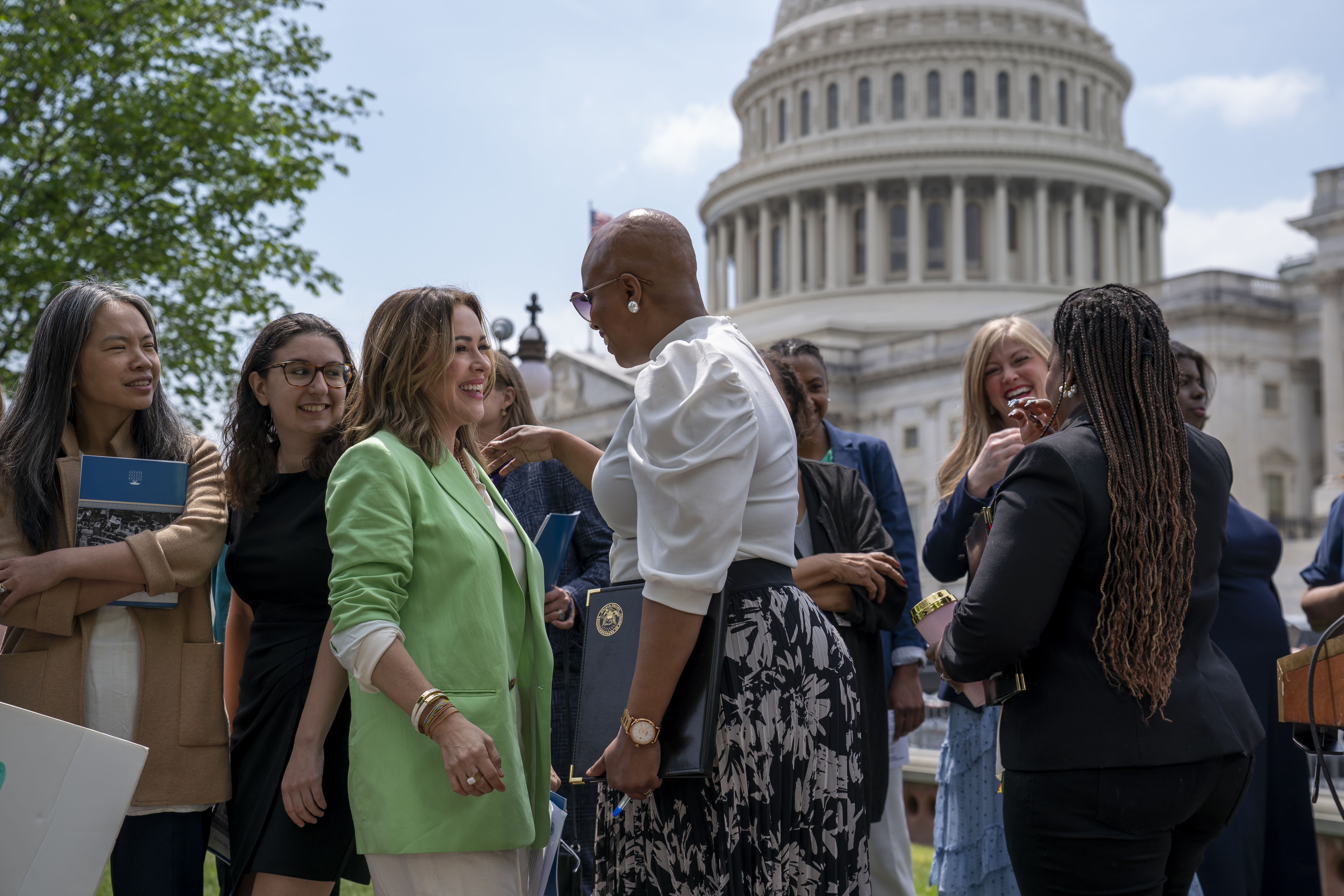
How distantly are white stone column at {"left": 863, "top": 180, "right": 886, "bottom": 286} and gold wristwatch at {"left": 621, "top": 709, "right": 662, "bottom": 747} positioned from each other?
62923mm

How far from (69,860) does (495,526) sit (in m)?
1.18

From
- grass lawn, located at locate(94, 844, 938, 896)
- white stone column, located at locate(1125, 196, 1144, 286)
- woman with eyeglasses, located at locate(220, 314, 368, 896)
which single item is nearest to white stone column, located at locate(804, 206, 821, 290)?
white stone column, located at locate(1125, 196, 1144, 286)

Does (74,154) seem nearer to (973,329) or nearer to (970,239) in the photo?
(973,329)

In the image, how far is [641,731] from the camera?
8.72ft

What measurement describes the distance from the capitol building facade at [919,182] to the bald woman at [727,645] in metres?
53.3

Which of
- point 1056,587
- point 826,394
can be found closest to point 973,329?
point 826,394

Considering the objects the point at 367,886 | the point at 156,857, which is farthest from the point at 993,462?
the point at 367,886

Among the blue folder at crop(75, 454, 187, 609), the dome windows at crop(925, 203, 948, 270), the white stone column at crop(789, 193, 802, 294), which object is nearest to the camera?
the blue folder at crop(75, 454, 187, 609)

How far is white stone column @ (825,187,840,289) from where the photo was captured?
6594 cm

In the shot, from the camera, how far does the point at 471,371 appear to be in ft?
10.9

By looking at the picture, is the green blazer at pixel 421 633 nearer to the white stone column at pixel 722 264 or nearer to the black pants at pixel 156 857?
the black pants at pixel 156 857

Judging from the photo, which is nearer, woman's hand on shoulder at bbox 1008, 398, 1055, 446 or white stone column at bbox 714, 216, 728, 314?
woman's hand on shoulder at bbox 1008, 398, 1055, 446

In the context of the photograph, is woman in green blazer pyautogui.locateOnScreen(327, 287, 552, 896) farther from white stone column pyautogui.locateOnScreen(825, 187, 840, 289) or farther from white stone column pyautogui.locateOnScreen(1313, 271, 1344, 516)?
white stone column pyautogui.locateOnScreen(825, 187, 840, 289)

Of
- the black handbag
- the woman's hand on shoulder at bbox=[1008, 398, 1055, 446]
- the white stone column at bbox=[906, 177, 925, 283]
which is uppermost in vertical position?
the white stone column at bbox=[906, 177, 925, 283]
